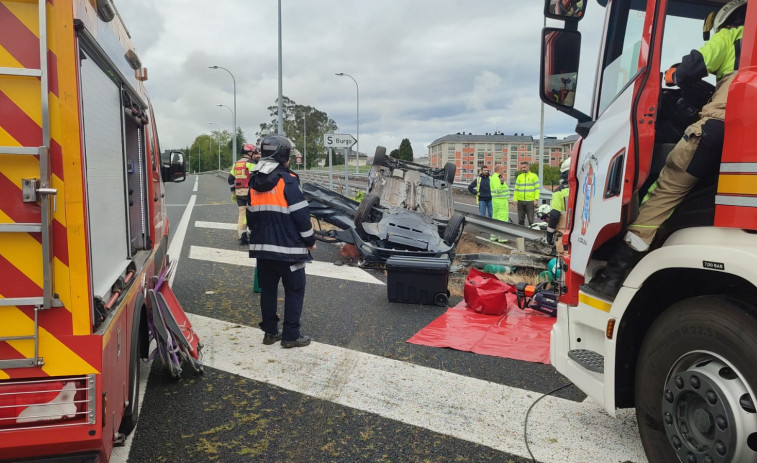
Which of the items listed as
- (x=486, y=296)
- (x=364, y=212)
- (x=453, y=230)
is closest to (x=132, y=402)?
(x=486, y=296)

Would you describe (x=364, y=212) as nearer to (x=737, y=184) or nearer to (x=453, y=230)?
(x=453, y=230)

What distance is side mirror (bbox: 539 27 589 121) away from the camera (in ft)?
10.2

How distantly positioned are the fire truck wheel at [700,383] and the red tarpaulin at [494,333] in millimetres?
2054

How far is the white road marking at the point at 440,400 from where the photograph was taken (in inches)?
125

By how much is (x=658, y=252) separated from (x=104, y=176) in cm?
268

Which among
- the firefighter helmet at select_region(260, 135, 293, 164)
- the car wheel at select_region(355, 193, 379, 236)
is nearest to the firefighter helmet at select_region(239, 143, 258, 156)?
the car wheel at select_region(355, 193, 379, 236)

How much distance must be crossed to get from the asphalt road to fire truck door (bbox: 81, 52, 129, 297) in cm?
119

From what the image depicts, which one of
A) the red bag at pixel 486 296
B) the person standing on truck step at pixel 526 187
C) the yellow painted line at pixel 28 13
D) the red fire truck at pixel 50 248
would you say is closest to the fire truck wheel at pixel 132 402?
the red fire truck at pixel 50 248

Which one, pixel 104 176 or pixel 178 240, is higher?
pixel 104 176

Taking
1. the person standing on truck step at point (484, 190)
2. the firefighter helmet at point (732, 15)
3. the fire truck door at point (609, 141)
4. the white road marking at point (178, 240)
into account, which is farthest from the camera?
the person standing on truck step at point (484, 190)

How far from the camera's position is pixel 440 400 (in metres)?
3.75

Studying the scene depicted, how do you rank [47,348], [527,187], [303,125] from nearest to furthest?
1. [47,348]
2. [527,187]
3. [303,125]

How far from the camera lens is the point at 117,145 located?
2.95 meters

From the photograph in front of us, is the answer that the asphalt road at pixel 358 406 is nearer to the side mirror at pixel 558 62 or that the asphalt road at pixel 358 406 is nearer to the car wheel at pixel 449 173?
the side mirror at pixel 558 62
